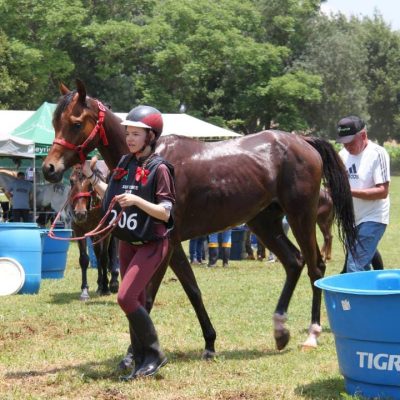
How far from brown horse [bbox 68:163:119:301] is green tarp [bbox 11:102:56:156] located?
23.7ft

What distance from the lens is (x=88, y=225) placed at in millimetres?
10133

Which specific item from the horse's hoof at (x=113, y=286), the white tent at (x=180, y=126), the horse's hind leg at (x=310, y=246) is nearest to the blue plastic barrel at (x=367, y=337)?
the horse's hind leg at (x=310, y=246)

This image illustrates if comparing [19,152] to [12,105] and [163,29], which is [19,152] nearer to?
[12,105]

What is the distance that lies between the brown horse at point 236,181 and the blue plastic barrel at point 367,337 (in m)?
1.63

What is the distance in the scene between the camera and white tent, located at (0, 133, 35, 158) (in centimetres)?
1691

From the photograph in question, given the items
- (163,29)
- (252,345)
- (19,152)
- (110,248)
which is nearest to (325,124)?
(163,29)

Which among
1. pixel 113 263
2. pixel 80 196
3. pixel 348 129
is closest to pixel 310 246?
pixel 348 129

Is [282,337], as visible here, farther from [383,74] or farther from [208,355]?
[383,74]

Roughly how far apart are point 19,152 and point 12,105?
16710mm

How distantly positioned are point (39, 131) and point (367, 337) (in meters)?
14.9

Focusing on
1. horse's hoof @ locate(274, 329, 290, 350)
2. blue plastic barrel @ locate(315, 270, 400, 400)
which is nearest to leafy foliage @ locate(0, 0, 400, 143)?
horse's hoof @ locate(274, 329, 290, 350)

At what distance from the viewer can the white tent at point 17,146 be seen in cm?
1691

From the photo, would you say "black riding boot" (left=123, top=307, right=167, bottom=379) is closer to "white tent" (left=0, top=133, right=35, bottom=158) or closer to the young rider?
the young rider

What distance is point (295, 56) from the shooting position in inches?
1890
